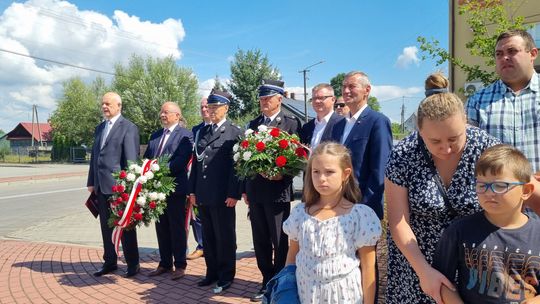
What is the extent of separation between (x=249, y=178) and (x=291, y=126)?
739mm

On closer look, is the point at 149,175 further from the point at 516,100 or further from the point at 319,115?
the point at 516,100

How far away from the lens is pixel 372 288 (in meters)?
2.38

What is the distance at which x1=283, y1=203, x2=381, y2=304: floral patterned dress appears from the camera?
2.34 meters

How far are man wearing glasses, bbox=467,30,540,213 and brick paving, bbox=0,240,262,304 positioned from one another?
9.47 feet

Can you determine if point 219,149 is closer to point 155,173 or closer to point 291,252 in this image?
point 155,173

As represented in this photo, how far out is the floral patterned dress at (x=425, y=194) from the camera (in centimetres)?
184

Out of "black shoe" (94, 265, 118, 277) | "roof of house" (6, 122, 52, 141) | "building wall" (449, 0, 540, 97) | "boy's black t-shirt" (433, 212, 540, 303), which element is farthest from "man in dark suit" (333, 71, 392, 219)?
"roof of house" (6, 122, 52, 141)

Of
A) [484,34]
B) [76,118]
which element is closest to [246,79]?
[76,118]

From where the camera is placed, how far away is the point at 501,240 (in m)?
1.62

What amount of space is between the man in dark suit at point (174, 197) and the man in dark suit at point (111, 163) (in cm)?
30

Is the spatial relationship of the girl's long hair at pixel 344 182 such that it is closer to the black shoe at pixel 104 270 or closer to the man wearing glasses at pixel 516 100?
the man wearing glasses at pixel 516 100

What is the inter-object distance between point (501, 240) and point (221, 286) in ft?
11.3

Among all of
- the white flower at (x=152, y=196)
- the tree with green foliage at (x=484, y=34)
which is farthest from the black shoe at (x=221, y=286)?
the tree with green foliage at (x=484, y=34)

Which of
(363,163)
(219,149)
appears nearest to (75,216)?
(219,149)
